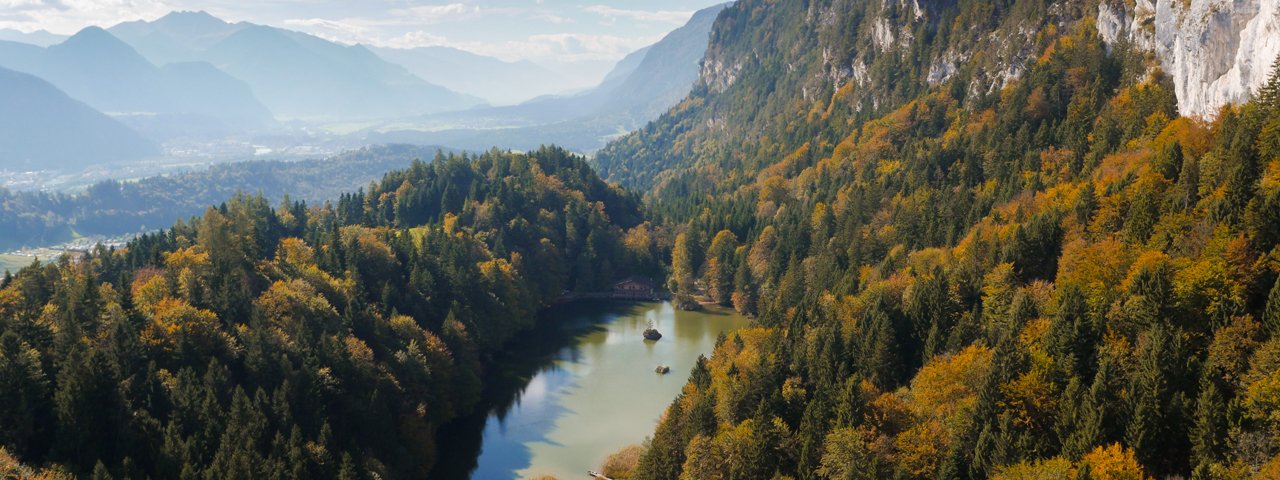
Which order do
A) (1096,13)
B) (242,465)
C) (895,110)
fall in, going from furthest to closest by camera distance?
(895,110), (1096,13), (242,465)

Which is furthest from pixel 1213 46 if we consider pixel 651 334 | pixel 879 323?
pixel 651 334

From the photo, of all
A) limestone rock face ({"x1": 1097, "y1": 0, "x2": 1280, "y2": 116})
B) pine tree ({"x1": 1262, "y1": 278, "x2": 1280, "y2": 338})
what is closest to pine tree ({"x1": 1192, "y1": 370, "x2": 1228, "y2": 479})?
pine tree ({"x1": 1262, "y1": 278, "x2": 1280, "y2": 338})

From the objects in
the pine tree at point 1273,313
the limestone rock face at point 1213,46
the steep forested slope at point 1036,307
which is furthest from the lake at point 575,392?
the limestone rock face at point 1213,46

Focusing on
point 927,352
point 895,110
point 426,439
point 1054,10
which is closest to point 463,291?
point 426,439

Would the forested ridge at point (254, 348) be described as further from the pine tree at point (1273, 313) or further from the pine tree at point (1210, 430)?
the pine tree at point (1273, 313)

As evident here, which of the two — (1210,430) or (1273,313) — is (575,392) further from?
(1273,313)

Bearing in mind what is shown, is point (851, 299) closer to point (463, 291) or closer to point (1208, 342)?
point (1208, 342)
